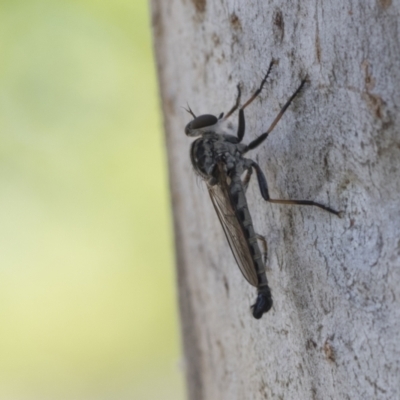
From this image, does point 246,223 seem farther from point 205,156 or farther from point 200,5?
point 200,5

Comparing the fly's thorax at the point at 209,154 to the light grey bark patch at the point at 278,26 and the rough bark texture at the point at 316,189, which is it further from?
the light grey bark patch at the point at 278,26

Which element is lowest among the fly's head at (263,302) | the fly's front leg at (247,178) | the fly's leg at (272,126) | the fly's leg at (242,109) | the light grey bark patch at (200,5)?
the fly's head at (263,302)

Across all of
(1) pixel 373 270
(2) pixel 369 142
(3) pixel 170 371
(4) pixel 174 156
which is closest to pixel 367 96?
(2) pixel 369 142

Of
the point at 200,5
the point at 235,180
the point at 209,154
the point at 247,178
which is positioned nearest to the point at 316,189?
the point at 247,178

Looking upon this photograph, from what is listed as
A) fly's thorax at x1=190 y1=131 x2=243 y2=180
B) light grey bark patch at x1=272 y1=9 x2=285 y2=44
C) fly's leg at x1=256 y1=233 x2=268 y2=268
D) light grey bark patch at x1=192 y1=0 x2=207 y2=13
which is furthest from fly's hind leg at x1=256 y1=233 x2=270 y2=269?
light grey bark patch at x1=192 y1=0 x2=207 y2=13

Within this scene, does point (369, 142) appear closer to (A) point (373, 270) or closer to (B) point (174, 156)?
(A) point (373, 270)

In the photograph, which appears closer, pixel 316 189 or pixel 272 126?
pixel 316 189

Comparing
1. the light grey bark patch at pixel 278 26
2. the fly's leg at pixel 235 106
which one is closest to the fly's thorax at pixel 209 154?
the fly's leg at pixel 235 106

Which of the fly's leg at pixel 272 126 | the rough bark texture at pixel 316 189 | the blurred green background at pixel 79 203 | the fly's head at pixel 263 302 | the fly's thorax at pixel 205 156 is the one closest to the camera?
the rough bark texture at pixel 316 189
